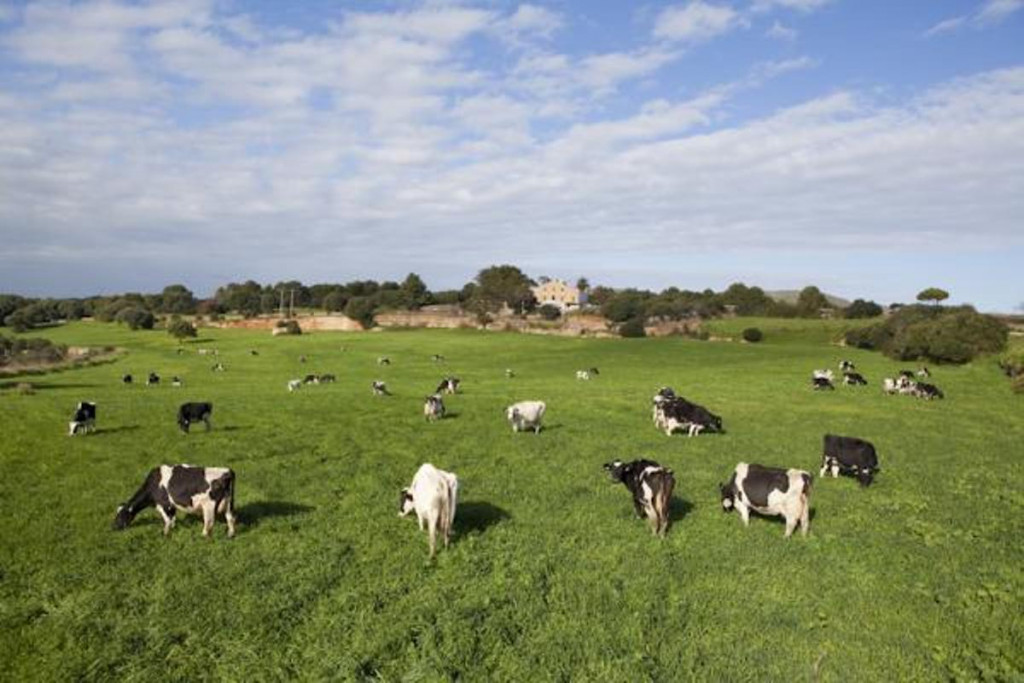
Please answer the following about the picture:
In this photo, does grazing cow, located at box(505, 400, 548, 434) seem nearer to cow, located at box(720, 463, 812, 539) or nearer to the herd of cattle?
the herd of cattle

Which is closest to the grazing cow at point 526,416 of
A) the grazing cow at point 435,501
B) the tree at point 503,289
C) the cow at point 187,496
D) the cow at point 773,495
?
the cow at point 773,495

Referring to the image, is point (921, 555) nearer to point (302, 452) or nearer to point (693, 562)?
point (693, 562)

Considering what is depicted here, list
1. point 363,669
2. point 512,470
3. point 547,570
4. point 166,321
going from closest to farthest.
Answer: point 363,669
point 547,570
point 512,470
point 166,321

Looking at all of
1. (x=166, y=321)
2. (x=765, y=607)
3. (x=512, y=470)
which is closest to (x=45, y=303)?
(x=166, y=321)

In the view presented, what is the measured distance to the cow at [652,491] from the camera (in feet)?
48.1

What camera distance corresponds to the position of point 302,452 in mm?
22312

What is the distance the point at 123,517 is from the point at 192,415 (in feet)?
41.9

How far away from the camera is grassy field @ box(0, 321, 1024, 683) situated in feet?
31.8

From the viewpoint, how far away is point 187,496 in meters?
14.2

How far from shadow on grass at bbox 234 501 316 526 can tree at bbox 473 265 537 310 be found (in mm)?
126985

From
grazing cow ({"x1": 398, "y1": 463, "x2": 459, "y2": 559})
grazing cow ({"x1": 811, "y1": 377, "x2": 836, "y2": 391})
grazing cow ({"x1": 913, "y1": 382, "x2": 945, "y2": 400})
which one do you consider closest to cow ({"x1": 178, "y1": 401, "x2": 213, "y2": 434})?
grazing cow ({"x1": 398, "y1": 463, "x2": 459, "y2": 559})

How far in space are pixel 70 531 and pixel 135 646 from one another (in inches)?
223

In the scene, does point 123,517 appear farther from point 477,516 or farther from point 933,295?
point 933,295

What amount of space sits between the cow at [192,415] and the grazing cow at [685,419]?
18.7 metres
